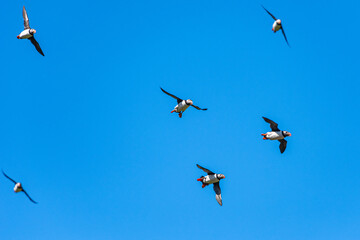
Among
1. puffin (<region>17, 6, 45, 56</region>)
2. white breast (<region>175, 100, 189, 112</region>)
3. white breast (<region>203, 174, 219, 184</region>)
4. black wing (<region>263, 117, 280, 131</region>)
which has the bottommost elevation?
white breast (<region>203, 174, 219, 184</region>)

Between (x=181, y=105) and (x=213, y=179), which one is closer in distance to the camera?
(x=213, y=179)

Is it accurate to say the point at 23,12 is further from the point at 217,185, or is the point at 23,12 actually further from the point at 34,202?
the point at 217,185

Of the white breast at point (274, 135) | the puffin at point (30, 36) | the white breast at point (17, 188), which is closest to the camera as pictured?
the white breast at point (274, 135)

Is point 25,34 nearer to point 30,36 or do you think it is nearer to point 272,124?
point 30,36

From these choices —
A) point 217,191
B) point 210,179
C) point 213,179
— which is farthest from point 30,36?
point 217,191

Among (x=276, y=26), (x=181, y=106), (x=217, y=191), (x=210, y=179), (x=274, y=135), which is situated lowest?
(x=217, y=191)

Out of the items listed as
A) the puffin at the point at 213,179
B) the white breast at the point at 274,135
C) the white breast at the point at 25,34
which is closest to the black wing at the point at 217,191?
the puffin at the point at 213,179

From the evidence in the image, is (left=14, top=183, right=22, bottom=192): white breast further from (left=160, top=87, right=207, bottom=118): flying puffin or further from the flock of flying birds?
(left=160, top=87, right=207, bottom=118): flying puffin

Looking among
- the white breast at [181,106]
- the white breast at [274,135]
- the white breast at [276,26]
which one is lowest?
the white breast at [274,135]

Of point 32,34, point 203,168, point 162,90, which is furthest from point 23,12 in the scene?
point 203,168

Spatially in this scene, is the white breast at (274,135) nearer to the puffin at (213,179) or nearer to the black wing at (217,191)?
the puffin at (213,179)

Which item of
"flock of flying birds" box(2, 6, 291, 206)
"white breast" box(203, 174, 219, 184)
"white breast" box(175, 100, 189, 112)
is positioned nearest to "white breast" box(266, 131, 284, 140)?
"flock of flying birds" box(2, 6, 291, 206)

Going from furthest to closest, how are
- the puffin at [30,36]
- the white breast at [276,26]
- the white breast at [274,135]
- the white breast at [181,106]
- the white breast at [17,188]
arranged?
the white breast at [17,188]
the puffin at [30,36]
the white breast at [181,106]
the white breast at [274,135]
the white breast at [276,26]

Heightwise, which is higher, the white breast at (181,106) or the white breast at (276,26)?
the white breast at (276,26)
